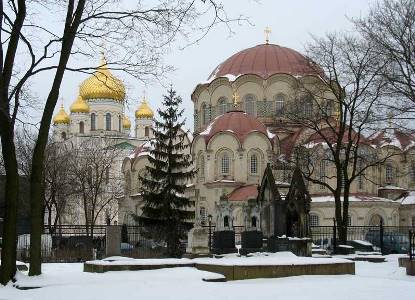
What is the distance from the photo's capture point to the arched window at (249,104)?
170ft

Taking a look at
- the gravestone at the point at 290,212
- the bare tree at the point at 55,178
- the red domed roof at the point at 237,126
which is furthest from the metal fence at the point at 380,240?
the bare tree at the point at 55,178

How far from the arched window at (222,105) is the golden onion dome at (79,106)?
3058 cm

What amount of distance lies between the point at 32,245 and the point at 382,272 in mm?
9725

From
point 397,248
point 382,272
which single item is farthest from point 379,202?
point 382,272

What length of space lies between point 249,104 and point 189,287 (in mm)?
41120

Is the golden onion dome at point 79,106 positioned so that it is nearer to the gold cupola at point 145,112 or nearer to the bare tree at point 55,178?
the gold cupola at point 145,112

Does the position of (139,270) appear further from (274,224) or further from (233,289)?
(274,224)

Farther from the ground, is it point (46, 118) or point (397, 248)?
point (46, 118)

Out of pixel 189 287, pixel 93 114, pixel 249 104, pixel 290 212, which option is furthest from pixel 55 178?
pixel 93 114

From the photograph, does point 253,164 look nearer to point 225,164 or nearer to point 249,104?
point 225,164

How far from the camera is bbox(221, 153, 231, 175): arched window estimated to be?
47.7 meters

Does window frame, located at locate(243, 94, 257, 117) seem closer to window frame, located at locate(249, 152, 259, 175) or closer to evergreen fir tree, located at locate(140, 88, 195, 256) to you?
window frame, located at locate(249, 152, 259, 175)

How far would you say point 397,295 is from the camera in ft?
36.3

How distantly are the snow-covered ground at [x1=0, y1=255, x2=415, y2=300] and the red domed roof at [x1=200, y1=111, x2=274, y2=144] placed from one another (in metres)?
33.2
